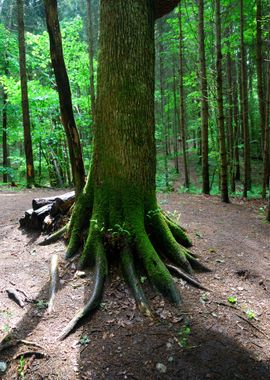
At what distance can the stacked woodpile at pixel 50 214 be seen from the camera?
554cm

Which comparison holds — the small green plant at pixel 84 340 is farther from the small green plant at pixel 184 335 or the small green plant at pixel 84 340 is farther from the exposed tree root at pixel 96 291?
the small green plant at pixel 184 335

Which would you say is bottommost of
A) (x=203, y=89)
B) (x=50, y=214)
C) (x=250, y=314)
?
(x=250, y=314)

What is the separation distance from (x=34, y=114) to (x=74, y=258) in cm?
1319

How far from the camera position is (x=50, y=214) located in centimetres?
569

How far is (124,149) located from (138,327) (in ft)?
7.77

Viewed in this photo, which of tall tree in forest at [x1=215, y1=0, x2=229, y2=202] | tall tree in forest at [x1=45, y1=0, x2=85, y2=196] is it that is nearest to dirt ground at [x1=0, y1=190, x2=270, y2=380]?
tall tree in forest at [x1=45, y1=0, x2=85, y2=196]

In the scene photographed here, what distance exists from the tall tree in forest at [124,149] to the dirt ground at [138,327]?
Answer: 49cm

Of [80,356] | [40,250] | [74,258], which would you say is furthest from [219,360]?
[40,250]

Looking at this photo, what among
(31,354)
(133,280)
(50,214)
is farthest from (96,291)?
(50,214)

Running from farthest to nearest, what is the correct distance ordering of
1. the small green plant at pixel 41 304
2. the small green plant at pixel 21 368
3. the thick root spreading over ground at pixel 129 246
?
1. the thick root spreading over ground at pixel 129 246
2. the small green plant at pixel 41 304
3. the small green plant at pixel 21 368

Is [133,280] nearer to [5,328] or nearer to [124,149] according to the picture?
[5,328]

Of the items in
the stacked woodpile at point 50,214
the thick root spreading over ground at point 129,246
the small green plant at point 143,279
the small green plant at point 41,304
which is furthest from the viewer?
the stacked woodpile at point 50,214

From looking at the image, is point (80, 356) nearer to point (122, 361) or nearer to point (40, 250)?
point (122, 361)

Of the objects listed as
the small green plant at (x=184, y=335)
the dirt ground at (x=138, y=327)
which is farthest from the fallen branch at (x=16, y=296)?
the small green plant at (x=184, y=335)
